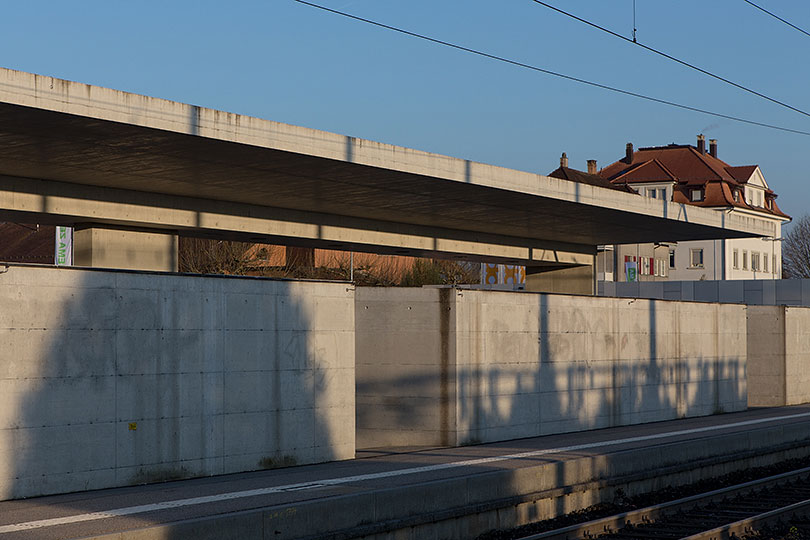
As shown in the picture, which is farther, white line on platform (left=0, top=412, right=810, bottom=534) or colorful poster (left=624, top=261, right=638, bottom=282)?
colorful poster (left=624, top=261, right=638, bottom=282)

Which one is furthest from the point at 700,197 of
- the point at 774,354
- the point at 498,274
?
the point at 774,354

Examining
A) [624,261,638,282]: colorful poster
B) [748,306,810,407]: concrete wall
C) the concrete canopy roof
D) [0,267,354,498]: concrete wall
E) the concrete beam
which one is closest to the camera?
[0,267,354,498]: concrete wall

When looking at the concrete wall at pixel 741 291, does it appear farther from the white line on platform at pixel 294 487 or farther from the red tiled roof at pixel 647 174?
the red tiled roof at pixel 647 174

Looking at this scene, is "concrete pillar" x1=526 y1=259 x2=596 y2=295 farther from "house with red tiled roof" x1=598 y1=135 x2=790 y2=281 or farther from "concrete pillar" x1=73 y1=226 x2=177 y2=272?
"house with red tiled roof" x1=598 y1=135 x2=790 y2=281

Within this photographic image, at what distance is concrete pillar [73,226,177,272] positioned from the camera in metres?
24.2

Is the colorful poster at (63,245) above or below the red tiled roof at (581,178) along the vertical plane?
below

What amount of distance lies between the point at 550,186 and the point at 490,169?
264 centimetres

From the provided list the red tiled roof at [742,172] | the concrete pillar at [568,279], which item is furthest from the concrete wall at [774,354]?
the red tiled roof at [742,172]

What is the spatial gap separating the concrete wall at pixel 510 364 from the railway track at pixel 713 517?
5.36m

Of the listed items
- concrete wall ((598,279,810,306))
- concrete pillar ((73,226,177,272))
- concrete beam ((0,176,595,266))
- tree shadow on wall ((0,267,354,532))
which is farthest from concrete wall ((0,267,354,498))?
concrete wall ((598,279,810,306))

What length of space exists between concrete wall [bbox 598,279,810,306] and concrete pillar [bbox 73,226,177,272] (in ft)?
72.3

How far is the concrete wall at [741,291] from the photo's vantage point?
42750mm

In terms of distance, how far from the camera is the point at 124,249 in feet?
81.6

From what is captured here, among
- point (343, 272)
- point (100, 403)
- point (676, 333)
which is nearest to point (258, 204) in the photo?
point (676, 333)
